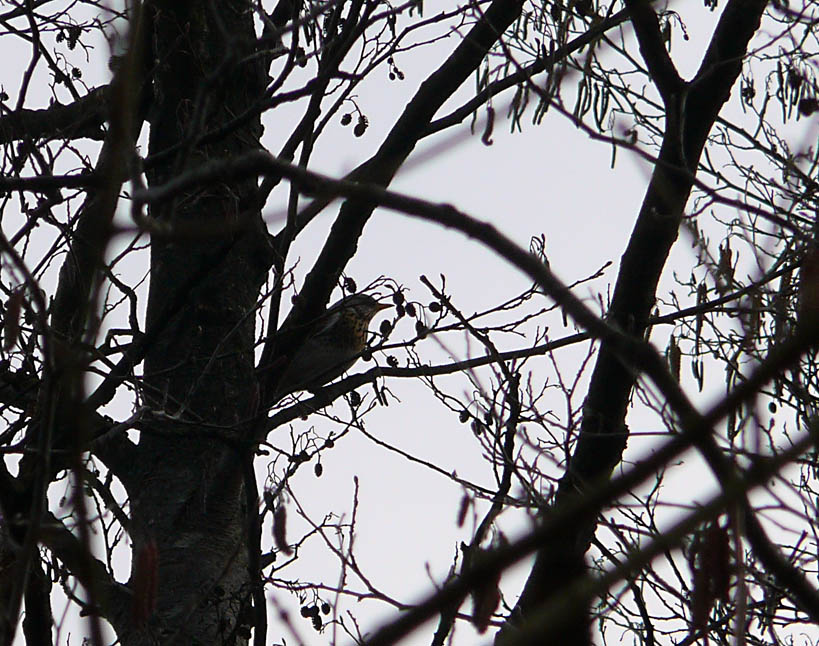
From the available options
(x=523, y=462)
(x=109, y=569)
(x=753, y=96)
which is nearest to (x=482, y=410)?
(x=523, y=462)

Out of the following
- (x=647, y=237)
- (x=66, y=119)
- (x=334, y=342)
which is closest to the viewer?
(x=647, y=237)

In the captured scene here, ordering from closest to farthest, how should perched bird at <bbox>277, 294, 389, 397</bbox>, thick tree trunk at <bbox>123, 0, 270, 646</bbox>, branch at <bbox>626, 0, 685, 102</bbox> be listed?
branch at <bbox>626, 0, 685, 102</bbox> → thick tree trunk at <bbox>123, 0, 270, 646</bbox> → perched bird at <bbox>277, 294, 389, 397</bbox>

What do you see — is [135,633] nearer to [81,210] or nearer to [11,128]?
[81,210]

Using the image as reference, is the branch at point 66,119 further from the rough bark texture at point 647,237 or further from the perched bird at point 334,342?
the perched bird at point 334,342

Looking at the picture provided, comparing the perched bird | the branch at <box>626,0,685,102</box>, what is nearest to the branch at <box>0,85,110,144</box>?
the branch at <box>626,0,685,102</box>

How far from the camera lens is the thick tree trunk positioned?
3.79m

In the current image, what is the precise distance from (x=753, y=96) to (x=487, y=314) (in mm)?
1281

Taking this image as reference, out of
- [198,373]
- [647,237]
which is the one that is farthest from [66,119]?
[647,237]

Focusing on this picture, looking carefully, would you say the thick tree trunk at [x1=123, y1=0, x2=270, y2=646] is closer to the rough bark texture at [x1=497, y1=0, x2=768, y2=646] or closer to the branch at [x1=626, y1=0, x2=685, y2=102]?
the rough bark texture at [x1=497, y1=0, x2=768, y2=646]

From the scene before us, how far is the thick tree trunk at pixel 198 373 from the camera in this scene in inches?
149

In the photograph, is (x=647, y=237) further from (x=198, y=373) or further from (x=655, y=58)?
(x=198, y=373)

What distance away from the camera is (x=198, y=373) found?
4215 mm

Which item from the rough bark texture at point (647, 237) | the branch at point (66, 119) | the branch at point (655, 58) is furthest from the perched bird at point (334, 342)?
the branch at point (655, 58)

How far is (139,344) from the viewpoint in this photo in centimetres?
362
